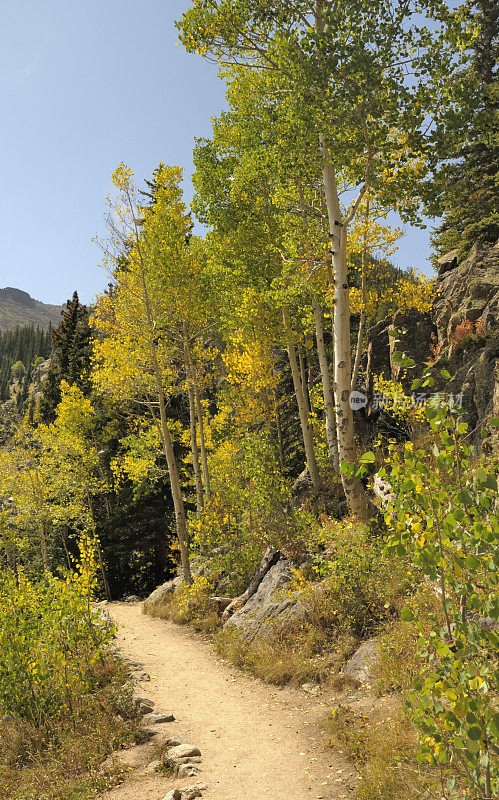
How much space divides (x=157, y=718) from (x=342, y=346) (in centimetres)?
536

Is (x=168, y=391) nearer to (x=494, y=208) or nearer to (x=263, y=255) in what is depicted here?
(x=263, y=255)

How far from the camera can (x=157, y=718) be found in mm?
5750

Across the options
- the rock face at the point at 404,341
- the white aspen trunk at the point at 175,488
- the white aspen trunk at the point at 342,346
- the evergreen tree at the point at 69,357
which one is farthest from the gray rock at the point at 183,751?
the evergreen tree at the point at 69,357

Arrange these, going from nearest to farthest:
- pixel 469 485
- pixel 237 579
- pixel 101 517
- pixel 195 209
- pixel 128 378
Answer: pixel 469 485, pixel 237 579, pixel 195 209, pixel 128 378, pixel 101 517

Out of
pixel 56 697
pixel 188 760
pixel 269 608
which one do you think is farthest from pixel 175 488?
pixel 188 760

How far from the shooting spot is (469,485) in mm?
1967

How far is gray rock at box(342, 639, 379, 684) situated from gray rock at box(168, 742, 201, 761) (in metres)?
1.96

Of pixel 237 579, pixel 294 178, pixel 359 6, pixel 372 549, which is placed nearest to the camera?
pixel 359 6

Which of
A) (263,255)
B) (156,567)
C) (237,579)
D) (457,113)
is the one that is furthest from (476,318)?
(156,567)

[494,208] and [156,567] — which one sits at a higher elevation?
[494,208]

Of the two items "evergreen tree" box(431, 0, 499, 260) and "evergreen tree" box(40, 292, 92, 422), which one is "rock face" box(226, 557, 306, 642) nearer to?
"evergreen tree" box(431, 0, 499, 260)

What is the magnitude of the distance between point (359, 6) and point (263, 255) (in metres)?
5.54

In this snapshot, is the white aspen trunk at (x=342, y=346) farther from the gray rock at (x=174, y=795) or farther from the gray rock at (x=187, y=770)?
the gray rock at (x=174, y=795)

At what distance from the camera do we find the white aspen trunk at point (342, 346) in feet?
23.4
